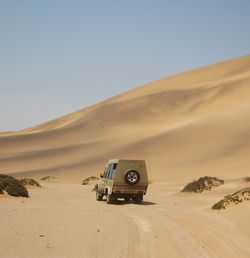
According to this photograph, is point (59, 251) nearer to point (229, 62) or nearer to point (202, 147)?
point (202, 147)

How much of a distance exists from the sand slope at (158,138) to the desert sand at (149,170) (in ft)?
0.72

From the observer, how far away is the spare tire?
86.4 feet

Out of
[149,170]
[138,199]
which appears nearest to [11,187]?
[138,199]

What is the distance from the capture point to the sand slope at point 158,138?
63812 mm

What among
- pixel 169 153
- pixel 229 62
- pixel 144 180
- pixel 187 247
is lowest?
pixel 187 247

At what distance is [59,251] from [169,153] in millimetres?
58970

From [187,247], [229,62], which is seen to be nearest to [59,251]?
[187,247]

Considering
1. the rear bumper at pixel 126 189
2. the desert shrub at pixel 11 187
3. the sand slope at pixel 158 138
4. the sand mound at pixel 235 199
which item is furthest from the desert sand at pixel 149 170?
the desert shrub at pixel 11 187

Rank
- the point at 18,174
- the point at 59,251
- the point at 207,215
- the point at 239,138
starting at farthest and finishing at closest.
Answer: the point at 18,174 → the point at 239,138 → the point at 207,215 → the point at 59,251

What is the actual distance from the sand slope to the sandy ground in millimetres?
33013

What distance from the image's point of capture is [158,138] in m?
80.1

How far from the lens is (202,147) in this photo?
225 feet

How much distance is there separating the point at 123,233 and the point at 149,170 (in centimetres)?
4972

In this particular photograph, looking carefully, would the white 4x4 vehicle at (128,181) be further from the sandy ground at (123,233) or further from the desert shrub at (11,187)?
the desert shrub at (11,187)
